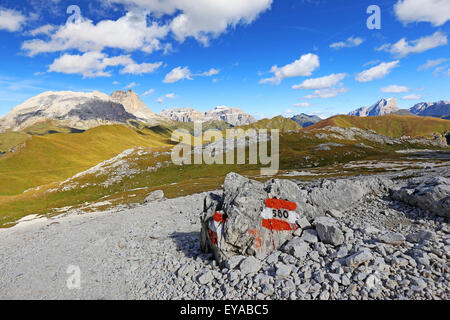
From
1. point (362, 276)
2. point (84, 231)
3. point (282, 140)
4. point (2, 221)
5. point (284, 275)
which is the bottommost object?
point (2, 221)

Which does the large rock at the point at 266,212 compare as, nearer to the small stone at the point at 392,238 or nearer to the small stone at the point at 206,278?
the small stone at the point at 206,278

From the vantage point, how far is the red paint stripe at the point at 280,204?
1717 centimetres

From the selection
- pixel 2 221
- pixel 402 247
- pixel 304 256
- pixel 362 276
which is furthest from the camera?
pixel 2 221

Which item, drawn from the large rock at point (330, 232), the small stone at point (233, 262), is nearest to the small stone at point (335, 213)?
the large rock at point (330, 232)

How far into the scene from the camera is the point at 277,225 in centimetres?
1653

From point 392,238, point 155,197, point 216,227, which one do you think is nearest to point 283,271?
point 216,227

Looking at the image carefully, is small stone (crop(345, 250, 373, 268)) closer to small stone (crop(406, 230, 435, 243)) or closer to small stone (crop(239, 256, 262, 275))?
small stone (crop(406, 230, 435, 243))

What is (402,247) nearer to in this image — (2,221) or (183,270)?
(183,270)

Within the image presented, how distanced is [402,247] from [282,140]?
173087 millimetres

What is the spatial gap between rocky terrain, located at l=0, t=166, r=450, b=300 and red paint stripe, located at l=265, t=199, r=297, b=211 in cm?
44

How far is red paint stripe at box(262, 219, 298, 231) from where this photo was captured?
16.4 meters

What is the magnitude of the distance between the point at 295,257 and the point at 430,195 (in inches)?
428

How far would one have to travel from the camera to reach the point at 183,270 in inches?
645

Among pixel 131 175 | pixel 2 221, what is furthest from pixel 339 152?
pixel 2 221
